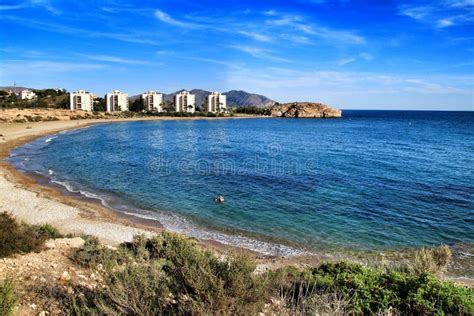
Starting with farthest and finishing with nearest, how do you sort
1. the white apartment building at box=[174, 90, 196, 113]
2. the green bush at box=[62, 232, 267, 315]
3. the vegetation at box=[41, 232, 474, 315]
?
1. the white apartment building at box=[174, 90, 196, 113]
2. the vegetation at box=[41, 232, 474, 315]
3. the green bush at box=[62, 232, 267, 315]

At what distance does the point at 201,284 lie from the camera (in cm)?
502

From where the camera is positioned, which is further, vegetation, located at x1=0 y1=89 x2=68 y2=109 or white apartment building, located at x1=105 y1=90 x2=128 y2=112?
white apartment building, located at x1=105 y1=90 x2=128 y2=112

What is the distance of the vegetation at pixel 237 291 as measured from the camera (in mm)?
5016

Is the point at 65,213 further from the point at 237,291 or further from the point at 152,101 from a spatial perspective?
the point at 152,101

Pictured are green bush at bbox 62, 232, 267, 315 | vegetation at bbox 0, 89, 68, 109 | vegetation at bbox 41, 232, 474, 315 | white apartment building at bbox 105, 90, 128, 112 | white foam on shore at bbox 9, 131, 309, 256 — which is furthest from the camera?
white apartment building at bbox 105, 90, 128, 112

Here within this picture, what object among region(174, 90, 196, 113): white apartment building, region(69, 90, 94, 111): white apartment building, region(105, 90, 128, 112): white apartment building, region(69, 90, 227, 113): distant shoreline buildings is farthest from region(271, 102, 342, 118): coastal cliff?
region(69, 90, 94, 111): white apartment building

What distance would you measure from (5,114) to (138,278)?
99.5 meters

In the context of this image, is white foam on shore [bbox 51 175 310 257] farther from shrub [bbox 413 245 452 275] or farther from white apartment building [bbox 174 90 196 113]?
white apartment building [bbox 174 90 196 113]

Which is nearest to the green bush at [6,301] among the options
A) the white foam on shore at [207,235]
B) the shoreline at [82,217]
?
the shoreline at [82,217]

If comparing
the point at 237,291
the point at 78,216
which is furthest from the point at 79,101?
the point at 237,291

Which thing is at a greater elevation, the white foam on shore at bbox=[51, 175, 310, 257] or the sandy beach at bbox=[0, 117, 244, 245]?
the sandy beach at bbox=[0, 117, 244, 245]

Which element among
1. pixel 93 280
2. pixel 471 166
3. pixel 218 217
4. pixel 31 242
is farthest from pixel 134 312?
pixel 471 166

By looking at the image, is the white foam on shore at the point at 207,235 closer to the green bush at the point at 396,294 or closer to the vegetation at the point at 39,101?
the green bush at the point at 396,294

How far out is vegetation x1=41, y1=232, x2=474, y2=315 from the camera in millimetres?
5016
